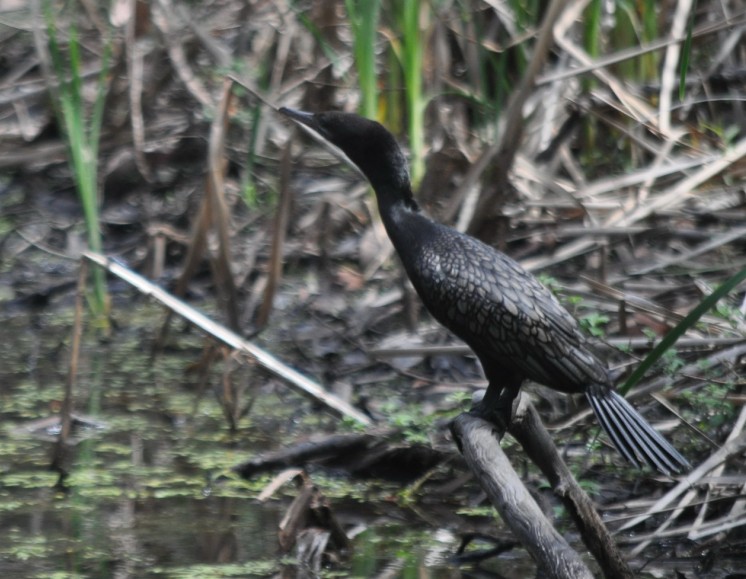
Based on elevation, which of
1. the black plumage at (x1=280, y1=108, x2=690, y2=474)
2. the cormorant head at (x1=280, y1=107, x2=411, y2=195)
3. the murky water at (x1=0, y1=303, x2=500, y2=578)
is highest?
the cormorant head at (x1=280, y1=107, x2=411, y2=195)

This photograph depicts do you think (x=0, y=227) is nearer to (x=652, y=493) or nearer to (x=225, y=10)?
(x=225, y=10)

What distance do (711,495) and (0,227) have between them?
4497mm

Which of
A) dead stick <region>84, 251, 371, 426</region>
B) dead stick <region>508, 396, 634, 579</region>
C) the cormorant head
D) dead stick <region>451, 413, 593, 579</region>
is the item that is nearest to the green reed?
dead stick <region>84, 251, 371, 426</region>

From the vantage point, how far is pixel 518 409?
340cm

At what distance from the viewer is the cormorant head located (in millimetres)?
3812

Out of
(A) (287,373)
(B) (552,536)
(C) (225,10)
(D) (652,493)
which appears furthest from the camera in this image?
(C) (225,10)

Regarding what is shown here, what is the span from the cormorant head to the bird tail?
903 mm

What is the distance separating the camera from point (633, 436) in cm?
327

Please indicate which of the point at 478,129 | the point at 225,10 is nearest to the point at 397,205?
the point at 478,129

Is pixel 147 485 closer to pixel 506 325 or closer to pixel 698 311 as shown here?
pixel 506 325

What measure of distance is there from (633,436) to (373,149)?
116 cm

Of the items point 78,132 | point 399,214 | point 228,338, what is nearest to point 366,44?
point 78,132

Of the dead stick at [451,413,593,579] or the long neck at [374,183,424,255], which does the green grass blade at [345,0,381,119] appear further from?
the dead stick at [451,413,593,579]

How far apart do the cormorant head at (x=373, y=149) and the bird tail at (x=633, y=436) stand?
903mm
